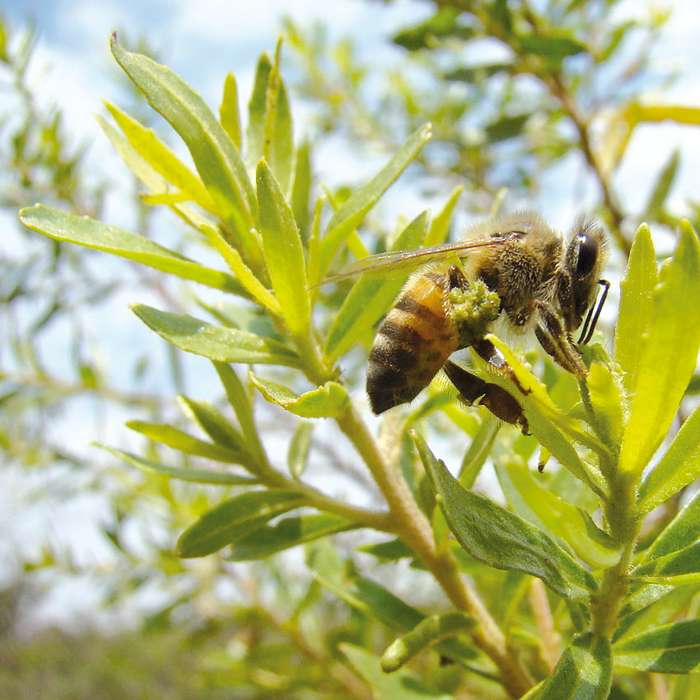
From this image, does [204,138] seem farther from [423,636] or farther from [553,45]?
[553,45]

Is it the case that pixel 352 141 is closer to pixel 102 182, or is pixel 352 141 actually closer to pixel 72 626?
pixel 102 182

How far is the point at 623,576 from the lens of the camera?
2.54 feet

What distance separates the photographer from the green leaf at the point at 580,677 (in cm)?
72

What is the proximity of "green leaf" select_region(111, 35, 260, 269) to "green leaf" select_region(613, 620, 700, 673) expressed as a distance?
26.6 inches

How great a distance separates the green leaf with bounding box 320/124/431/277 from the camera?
964mm

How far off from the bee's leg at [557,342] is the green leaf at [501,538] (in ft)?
0.64

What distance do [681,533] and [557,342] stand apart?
330mm

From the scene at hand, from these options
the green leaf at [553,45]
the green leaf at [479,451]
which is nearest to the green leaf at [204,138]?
the green leaf at [479,451]

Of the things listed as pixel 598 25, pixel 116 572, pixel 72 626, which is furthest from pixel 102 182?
pixel 72 626

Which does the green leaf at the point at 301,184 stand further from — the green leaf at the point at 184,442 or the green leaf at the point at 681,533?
the green leaf at the point at 681,533

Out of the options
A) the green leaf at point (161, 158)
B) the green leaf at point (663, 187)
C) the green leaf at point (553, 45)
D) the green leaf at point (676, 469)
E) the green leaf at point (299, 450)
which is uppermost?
the green leaf at point (553, 45)

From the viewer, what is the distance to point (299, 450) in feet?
4.13

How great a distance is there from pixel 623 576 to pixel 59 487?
7.43 feet

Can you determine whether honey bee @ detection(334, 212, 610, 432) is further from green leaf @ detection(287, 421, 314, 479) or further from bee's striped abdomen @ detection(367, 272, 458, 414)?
green leaf @ detection(287, 421, 314, 479)
